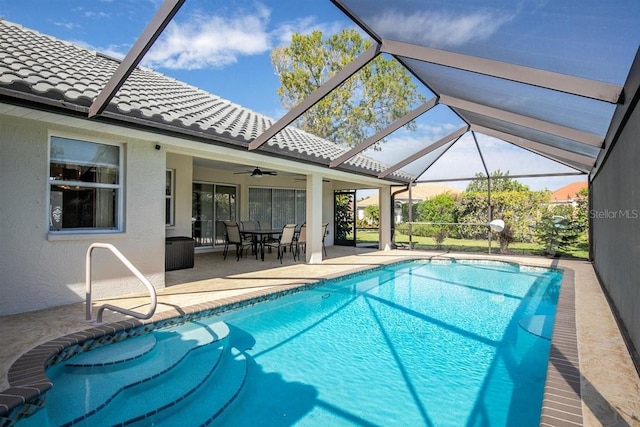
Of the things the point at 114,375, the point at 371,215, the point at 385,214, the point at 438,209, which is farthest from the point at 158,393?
the point at 371,215

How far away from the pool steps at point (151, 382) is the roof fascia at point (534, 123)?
7.09 metres

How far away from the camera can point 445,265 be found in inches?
592

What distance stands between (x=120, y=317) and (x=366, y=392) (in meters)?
4.09

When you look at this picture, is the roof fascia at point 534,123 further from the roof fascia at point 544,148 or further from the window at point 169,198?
the window at point 169,198

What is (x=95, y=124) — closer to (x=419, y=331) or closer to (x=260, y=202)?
(x=419, y=331)

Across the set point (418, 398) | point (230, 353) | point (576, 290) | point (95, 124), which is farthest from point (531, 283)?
point (95, 124)

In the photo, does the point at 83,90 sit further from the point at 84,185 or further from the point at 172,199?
the point at 172,199

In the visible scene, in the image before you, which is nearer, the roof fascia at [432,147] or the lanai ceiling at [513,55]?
the lanai ceiling at [513,55]

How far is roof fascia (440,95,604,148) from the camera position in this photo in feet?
23.5

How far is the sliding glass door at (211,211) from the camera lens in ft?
49.1

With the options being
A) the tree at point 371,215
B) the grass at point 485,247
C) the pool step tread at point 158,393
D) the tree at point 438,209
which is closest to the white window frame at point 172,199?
the pool step tread at point 158,393

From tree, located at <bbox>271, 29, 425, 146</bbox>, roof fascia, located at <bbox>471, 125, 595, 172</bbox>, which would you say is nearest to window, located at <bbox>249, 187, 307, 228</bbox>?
roof fascia, located at <bbox>471, 125, 595, 172</bbox>

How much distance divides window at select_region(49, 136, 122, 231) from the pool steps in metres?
2.85

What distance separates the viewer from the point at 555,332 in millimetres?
5633
